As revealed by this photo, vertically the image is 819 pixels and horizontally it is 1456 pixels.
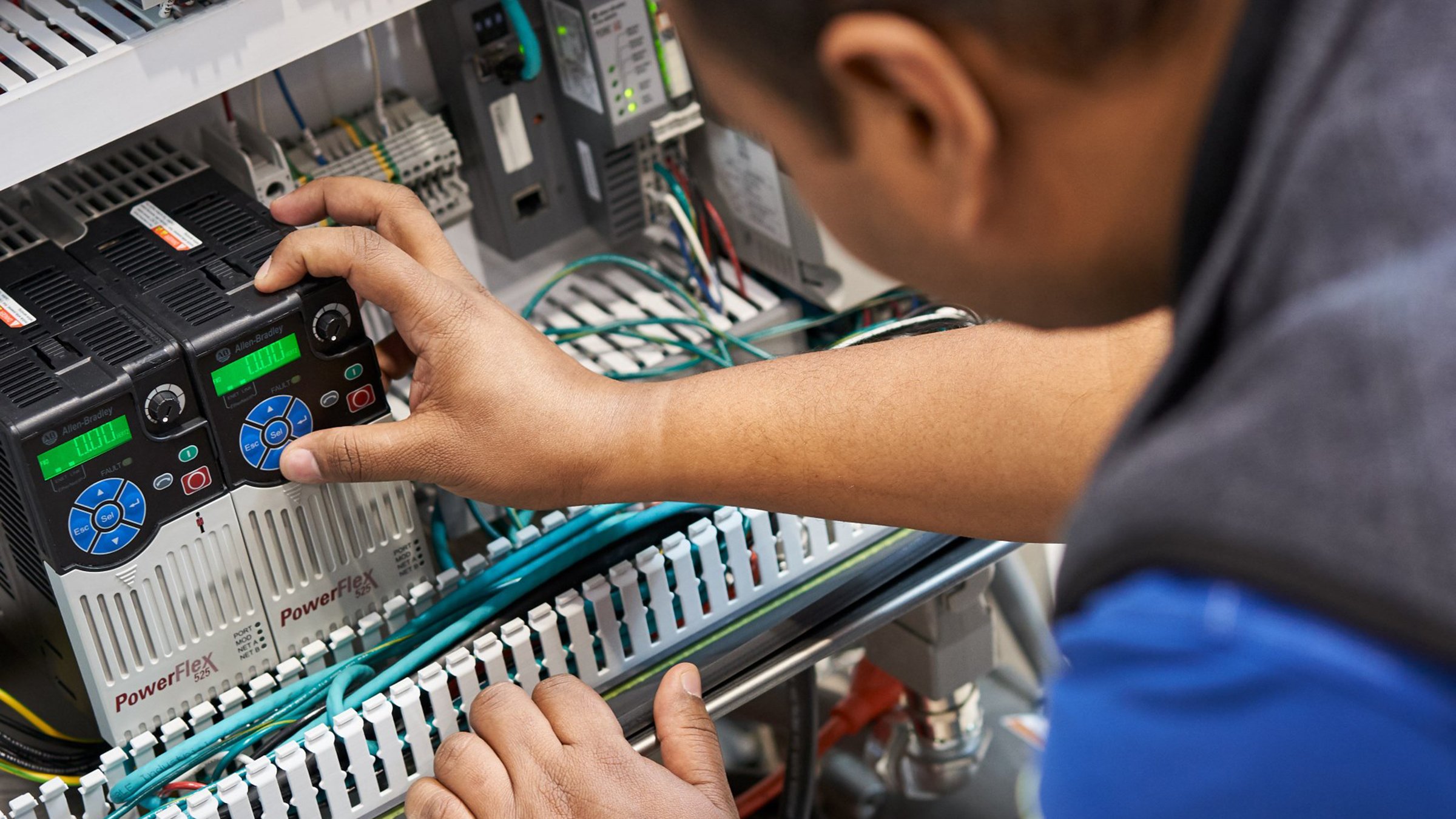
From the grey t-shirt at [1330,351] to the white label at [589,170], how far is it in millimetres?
1028

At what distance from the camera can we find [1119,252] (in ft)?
1.62

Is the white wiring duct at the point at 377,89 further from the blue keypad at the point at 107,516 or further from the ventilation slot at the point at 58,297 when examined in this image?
the blue keypad at the point at 107,516

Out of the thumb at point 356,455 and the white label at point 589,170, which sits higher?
the white label at point 589,170

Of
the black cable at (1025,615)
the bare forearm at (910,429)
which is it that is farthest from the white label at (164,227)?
the black cable at (1025,615)

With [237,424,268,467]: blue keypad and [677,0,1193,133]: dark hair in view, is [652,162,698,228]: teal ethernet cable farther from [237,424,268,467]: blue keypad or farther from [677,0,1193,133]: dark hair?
[677,0,1193,133]: dark hair

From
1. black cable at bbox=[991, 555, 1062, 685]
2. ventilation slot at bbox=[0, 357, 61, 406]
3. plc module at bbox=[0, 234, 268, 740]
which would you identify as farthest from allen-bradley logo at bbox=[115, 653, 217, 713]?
black cable at bbox=[991, 555, 1062, 685]

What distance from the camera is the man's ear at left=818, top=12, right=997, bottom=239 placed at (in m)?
0.44

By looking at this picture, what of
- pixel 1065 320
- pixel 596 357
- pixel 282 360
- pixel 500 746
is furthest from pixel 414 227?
pixel 1065 320

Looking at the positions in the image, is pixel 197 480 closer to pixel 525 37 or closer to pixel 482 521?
pixel 482 521

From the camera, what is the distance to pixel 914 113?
0.48 meters

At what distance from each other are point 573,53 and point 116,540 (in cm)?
61

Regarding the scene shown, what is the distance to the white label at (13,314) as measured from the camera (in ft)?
3.26

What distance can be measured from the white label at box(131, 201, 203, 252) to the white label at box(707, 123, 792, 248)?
1.72ft

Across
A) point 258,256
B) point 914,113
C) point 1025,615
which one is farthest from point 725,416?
point 1025,615
